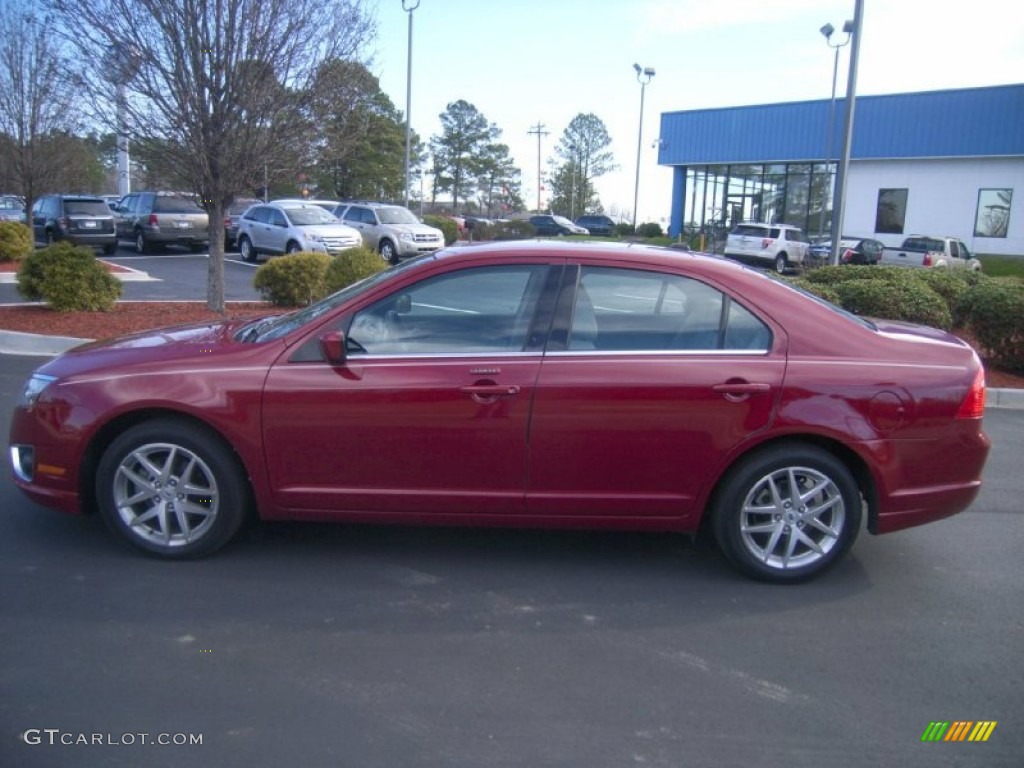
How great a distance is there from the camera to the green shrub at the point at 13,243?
781 inches

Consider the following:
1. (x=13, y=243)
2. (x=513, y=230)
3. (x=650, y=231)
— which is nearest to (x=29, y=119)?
(x=13, y=243)

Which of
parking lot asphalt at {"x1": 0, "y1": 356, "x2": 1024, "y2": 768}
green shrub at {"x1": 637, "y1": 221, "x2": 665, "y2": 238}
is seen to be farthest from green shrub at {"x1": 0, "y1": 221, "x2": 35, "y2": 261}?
green shrub at {"x1": 637, "y1": 221, "x2": 665, "y2": 238}

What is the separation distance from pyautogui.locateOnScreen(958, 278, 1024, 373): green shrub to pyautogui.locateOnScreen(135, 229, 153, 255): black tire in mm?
22448

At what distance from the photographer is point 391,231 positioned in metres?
26.0

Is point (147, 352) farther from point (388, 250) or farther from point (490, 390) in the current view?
point (388, 250)

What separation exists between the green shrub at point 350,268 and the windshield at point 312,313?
7.48 m

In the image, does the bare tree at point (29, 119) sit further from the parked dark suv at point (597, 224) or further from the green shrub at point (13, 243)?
the parked dark suv at point (597, 224)

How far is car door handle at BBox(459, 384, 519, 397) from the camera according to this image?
436 cm

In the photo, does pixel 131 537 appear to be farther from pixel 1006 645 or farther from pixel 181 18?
pixel 181 18

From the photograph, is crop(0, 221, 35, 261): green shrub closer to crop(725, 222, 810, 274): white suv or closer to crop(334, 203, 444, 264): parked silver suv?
crop(334, 203, 444, 264): parked silver suv

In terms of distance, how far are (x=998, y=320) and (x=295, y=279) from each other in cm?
890

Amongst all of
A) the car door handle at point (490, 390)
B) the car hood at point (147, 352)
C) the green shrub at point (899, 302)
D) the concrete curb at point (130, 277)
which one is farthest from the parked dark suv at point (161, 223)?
the car door handle at point (490, 390)

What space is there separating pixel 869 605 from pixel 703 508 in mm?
909

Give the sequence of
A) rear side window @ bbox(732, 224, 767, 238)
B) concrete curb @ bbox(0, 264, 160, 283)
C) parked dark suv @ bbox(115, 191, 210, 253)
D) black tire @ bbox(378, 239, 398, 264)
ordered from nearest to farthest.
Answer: concrete curb @ bbox(0, 264, 160, 283), parked dark suv @ bbox(115, 191, 210, 253), black tire @ bbox(378, 239, 398, 264), rear side window @ bbox(732, 224, 767, 238)
